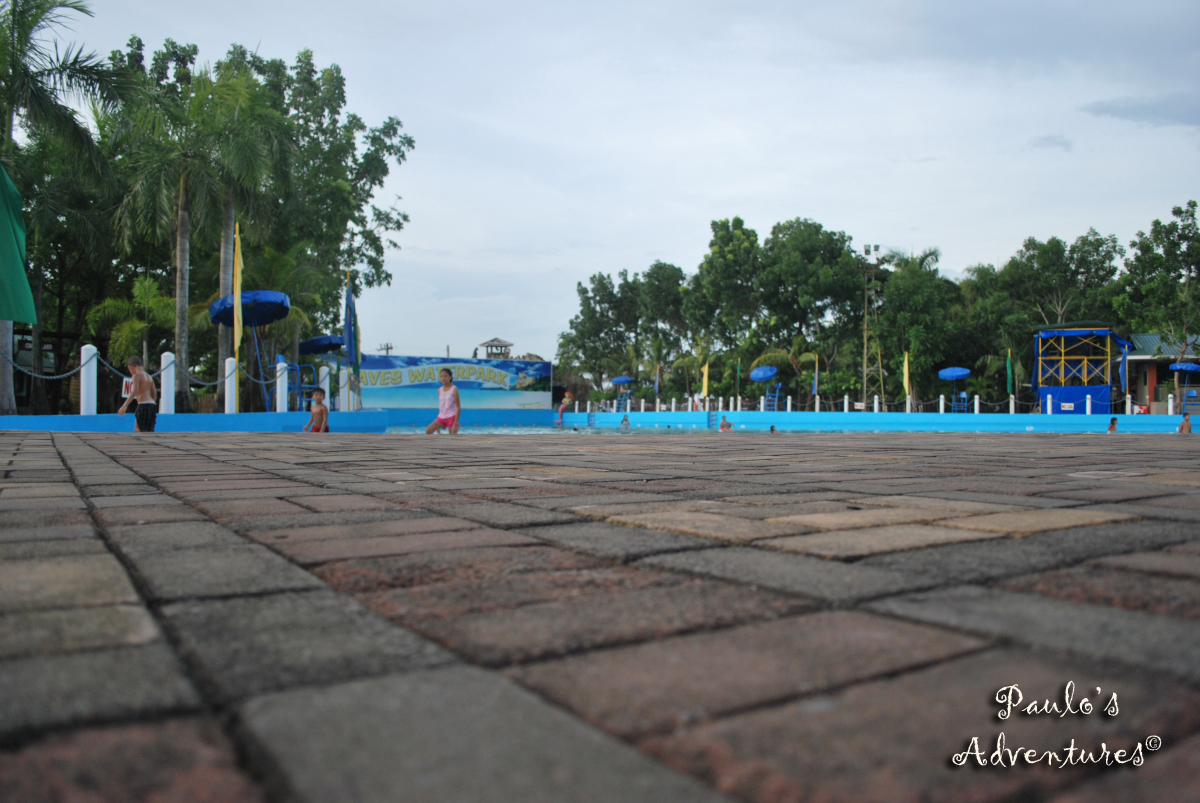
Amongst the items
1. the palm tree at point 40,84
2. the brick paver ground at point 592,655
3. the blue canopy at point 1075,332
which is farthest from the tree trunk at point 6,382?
the blue canopy at point 1075,332

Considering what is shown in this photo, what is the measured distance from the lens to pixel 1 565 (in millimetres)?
1809

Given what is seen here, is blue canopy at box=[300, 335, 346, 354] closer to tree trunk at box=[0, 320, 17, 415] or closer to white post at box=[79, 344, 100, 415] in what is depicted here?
tree trunk at box=[0, 320, 17, 415]

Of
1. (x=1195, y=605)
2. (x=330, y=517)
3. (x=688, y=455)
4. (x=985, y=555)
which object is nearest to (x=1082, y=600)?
(x=1195, y=605)

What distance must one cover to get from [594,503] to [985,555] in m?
1.44

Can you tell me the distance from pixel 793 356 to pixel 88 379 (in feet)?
81.2

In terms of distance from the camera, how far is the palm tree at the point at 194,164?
17.2 meters

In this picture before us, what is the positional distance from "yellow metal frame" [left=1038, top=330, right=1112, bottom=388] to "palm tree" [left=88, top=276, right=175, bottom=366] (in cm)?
2382

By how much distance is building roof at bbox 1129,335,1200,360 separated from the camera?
26478 mm

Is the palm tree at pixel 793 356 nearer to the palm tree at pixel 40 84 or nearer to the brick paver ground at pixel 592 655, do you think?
the palm tree at pixel 40 84

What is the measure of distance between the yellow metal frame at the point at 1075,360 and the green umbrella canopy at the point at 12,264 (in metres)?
23.7

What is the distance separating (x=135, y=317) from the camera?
74.3 ft

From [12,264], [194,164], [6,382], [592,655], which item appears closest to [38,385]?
[194,164]

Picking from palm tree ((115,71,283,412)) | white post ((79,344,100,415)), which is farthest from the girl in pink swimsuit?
palm tree ((115,71,283,412))

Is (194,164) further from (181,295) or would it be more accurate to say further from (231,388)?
(231,388)
